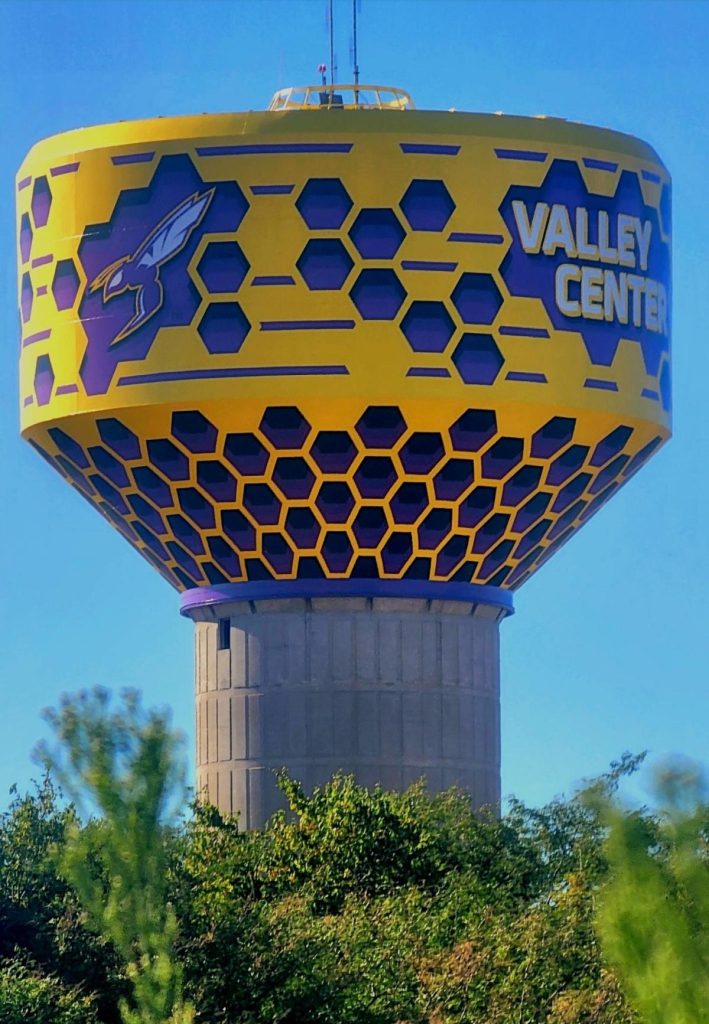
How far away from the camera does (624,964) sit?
27.3 metres

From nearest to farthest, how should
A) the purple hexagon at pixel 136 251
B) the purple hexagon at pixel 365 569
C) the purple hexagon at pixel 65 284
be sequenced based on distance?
the purple hexagon at pixel 136 251, the purple hexagon at pixel 65 284, the purple hexagon at pixel 365 569

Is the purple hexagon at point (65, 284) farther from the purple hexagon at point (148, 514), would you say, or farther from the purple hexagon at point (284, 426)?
the purple hexagon at point (284, 426)

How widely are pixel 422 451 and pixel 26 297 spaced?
960 centimetres

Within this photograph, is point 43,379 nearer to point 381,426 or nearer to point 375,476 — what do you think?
point 375,476

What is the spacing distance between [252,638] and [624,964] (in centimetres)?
3590

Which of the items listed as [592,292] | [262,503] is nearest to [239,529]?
[262,503]

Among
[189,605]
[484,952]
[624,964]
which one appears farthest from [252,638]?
[624,964]

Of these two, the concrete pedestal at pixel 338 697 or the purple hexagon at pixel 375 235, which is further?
the concrete pedestal at pixel 338 697

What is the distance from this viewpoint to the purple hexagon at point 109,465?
203ft

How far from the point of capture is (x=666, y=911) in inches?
1031

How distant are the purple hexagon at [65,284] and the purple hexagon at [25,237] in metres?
1.58

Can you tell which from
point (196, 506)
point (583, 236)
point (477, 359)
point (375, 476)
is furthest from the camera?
point (196, 506)

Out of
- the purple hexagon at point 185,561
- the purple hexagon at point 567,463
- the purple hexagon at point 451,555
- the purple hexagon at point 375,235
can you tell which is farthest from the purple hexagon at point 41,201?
the purple hexagon at point 567,463

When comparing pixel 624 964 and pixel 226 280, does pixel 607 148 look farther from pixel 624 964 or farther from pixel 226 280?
pixel 624 964
